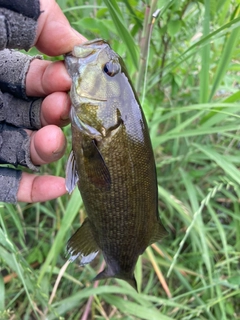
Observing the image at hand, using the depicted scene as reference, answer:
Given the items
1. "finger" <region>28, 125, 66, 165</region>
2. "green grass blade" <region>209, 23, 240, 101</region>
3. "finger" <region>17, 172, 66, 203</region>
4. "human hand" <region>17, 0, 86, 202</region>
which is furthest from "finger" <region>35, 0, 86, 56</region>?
"green grass blade" <region>209, 23, 240, 101</region>

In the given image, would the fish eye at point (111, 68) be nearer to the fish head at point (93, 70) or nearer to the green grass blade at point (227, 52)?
the fish head at point (93, 70)

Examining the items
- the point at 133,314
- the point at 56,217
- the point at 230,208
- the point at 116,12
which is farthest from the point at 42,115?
the point at 230,208

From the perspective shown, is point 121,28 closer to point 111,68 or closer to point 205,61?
point 111,68

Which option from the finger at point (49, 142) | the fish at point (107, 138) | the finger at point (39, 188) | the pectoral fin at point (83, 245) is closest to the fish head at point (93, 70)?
the fish at point (107, 138)

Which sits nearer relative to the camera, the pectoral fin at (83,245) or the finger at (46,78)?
the finger at (46,78)

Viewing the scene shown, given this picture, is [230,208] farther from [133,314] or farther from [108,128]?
[108,128]

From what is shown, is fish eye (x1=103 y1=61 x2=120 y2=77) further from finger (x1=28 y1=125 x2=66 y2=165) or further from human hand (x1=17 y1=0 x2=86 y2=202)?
finger (x1=28 y1=125 x2=66 y2=165)
